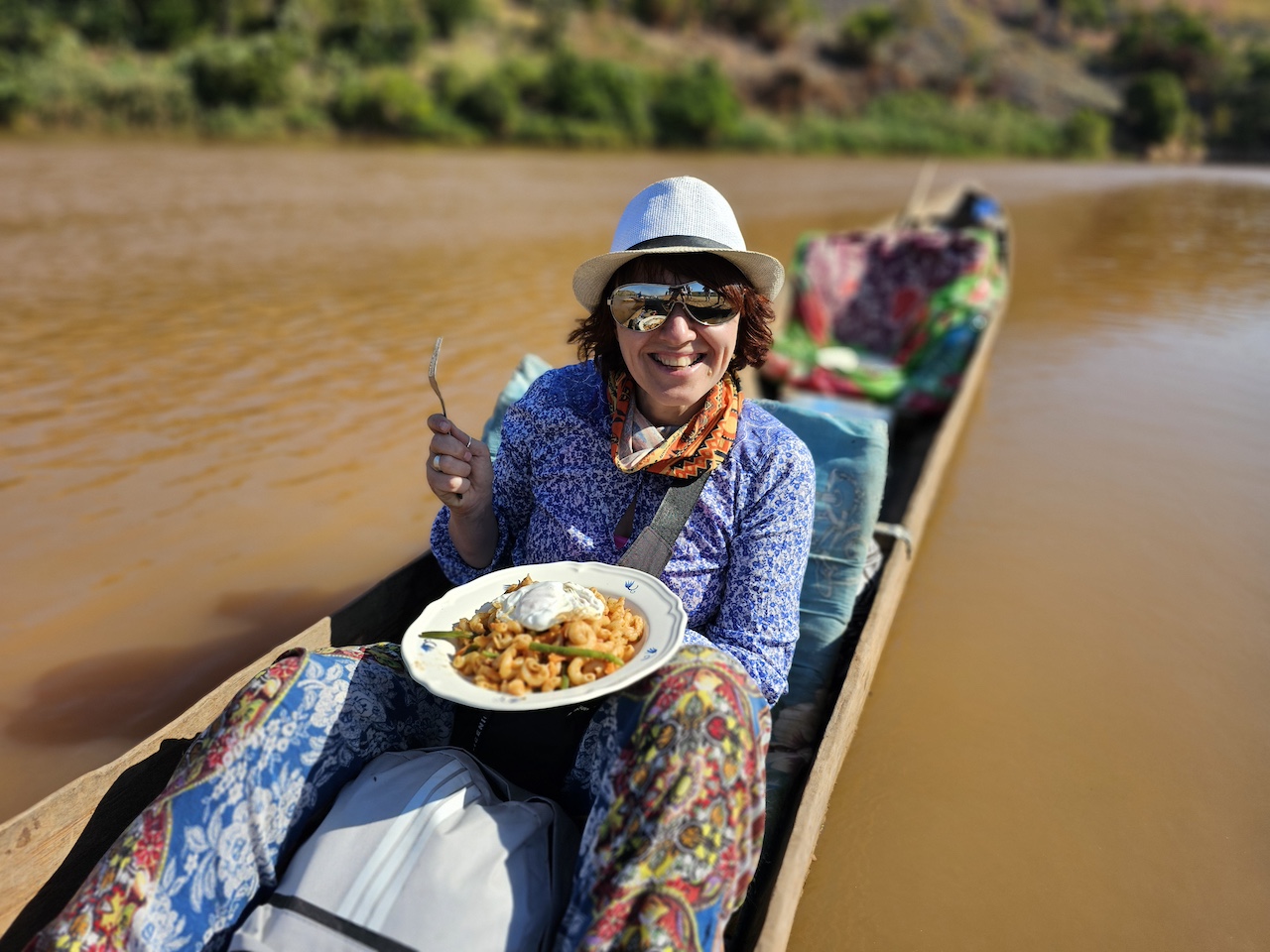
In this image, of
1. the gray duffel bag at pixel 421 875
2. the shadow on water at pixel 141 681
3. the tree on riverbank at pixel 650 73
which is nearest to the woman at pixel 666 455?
the gray duffel bag at pixel 421 875

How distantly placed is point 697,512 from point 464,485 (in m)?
0.51

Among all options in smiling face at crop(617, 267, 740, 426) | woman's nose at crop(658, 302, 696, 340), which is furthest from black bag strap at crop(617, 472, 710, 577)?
woman's nose at crop(658, 302, 696, 340)

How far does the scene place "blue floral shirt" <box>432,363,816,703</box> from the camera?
1.79 m

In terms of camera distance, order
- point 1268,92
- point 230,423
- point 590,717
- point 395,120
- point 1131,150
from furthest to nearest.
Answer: point 1131,150 < point 1268,92 < point 395,120 < point 230,423 < point 590,717

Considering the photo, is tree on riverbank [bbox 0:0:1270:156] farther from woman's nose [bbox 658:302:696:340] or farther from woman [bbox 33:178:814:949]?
woman's nose [bbox 658:302:696:340]

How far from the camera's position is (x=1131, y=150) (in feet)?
139

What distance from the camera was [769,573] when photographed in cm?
180

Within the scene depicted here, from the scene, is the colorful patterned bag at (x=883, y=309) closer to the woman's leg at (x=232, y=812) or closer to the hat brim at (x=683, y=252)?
the hat brim at (x=683, y=252)

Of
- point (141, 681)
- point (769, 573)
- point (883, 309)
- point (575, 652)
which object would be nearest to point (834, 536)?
point (769, 573)

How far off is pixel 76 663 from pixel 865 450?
2.65 metres

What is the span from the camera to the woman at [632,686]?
133 centimetres

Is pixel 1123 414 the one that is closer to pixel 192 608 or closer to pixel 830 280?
pixel 830 280

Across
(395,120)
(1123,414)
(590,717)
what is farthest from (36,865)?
(395,120)

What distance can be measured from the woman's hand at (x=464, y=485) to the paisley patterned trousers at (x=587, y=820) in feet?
1.60
